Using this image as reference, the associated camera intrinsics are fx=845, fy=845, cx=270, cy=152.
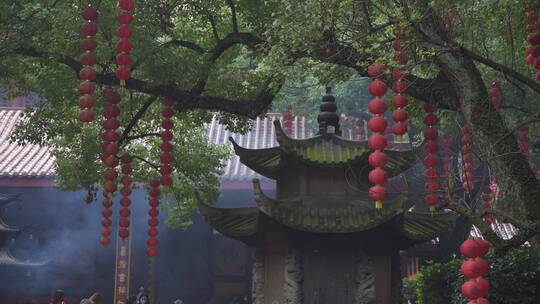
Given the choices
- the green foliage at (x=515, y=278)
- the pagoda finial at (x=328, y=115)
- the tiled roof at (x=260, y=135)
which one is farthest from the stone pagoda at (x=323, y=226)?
the tiled roof at (x=260, y=135)

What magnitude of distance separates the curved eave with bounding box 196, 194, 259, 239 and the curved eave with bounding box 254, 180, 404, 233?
62 cm

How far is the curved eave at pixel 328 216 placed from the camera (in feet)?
35.5

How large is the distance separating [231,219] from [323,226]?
4.71 ft

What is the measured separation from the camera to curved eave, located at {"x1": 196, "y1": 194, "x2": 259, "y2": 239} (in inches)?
453

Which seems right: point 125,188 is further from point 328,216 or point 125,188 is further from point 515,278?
point 515,278

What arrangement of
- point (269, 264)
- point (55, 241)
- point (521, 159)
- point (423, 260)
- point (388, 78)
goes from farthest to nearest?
point (55, 241), point (423, 260), point (269, 264), point (388, 78), point (521, 159)

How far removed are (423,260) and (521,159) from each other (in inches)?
513

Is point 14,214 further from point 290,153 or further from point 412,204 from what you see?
point 290,153

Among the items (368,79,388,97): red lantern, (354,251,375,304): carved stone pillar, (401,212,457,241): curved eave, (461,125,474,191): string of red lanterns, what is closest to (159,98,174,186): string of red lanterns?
(354,251,375,304): carved stone pillar

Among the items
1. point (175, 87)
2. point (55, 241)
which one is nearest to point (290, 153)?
point (175, 87)

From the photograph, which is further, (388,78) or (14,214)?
(14,214)

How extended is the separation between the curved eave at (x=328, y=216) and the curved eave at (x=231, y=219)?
62 cm

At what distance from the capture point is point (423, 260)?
71.4ft

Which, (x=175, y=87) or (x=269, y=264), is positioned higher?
(x=175, y=87)
